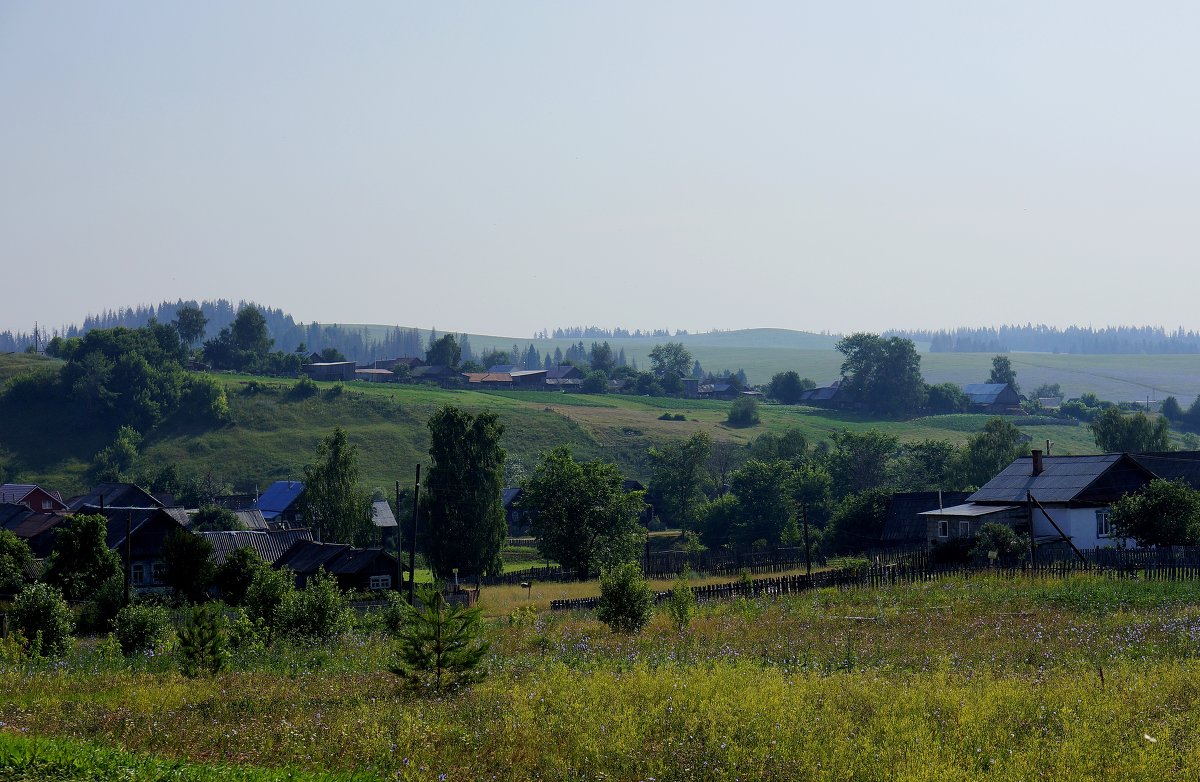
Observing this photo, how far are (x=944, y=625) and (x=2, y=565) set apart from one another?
132 feet

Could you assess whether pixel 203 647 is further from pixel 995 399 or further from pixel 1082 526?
pixel 995 399

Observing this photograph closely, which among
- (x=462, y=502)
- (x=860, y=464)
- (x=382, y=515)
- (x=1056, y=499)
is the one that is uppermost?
(x=1056, y=499)

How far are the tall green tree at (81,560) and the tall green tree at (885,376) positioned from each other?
126014 mm

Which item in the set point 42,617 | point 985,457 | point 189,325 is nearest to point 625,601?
point 42,617

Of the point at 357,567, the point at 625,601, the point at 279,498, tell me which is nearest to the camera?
the point at 625,601

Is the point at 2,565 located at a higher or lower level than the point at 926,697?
lower

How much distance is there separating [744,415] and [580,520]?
78788mm

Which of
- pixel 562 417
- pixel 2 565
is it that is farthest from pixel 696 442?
pixel 2 565

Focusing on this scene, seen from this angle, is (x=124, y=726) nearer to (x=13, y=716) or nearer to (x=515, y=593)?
(x=13, y=716)

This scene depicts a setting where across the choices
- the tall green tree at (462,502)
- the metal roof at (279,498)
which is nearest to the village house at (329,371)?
the metal roof at (279,498)

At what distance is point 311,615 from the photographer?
1083 inches

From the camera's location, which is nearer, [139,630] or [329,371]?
[139,630]

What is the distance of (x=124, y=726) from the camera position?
54.0 ft

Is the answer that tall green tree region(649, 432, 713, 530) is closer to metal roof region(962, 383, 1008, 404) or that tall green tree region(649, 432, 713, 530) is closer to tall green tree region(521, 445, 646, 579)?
tall green tree region(521, 445, 646, 579)
